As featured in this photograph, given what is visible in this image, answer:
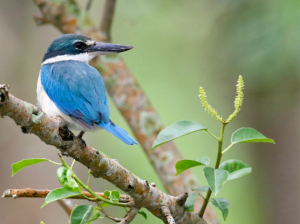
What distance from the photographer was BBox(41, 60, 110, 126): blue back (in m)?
2.24

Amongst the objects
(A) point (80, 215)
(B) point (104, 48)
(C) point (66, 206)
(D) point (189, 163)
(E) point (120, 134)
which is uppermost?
(B) point (104, 48)

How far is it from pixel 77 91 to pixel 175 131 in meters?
0.94

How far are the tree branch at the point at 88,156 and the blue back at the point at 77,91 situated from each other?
57 cm

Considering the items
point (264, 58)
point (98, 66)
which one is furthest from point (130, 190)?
point (264, 58)

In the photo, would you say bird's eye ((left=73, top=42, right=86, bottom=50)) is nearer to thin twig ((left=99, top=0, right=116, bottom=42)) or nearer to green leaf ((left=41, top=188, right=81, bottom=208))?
thin twig ((left=99, top=0, right=116, bottom=42))

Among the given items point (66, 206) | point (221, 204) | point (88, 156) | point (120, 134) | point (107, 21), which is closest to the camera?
point (88, 156)

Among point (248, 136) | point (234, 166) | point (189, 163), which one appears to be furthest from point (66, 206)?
point (248, 136)

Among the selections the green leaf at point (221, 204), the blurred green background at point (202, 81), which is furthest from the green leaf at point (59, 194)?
the blurred green background at point (202, 81)

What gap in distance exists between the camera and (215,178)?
1.58 m

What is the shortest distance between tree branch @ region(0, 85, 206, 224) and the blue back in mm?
573

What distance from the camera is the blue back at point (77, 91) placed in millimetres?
2242

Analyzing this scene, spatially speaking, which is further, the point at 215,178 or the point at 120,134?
the point at 120,134

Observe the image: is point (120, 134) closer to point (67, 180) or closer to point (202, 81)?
point (67, 180)

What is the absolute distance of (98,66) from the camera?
3471 mm
